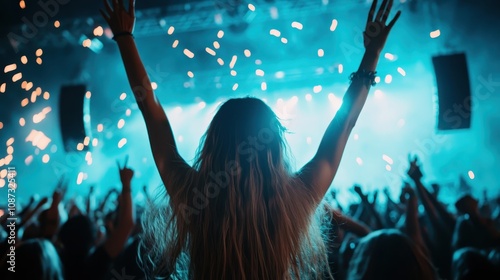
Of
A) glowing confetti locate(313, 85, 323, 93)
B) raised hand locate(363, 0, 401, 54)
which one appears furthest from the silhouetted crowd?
glowing confetti locate(313, 85, 323, 93)

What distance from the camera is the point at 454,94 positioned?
16.3 feet

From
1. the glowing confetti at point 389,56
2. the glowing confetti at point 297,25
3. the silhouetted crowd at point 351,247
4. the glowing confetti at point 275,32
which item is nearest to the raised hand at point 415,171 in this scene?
the silhouetted crowd at point 351,247

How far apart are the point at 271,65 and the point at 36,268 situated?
785 cm

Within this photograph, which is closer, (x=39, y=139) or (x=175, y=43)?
(x=175, y=43)

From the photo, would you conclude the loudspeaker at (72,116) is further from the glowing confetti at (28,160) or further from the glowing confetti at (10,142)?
the glowing confetti at (28,160)

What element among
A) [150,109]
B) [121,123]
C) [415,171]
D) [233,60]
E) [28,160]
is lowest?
[415,171]

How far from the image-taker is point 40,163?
31.4 ft

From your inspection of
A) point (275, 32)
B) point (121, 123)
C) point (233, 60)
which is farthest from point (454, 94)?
point (121, 123)

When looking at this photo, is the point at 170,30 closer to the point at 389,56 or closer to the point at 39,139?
the point at 39,139

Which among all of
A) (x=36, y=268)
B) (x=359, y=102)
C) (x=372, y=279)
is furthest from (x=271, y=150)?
(x=36, y=268)

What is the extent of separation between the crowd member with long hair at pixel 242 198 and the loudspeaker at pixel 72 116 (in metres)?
4.95

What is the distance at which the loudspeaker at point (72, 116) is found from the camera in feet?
19.0

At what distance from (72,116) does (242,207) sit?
17.5ft

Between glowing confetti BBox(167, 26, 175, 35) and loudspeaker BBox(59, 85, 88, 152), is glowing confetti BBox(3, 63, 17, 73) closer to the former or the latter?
glowing confetti BBox(167, 26, 175, 35)
